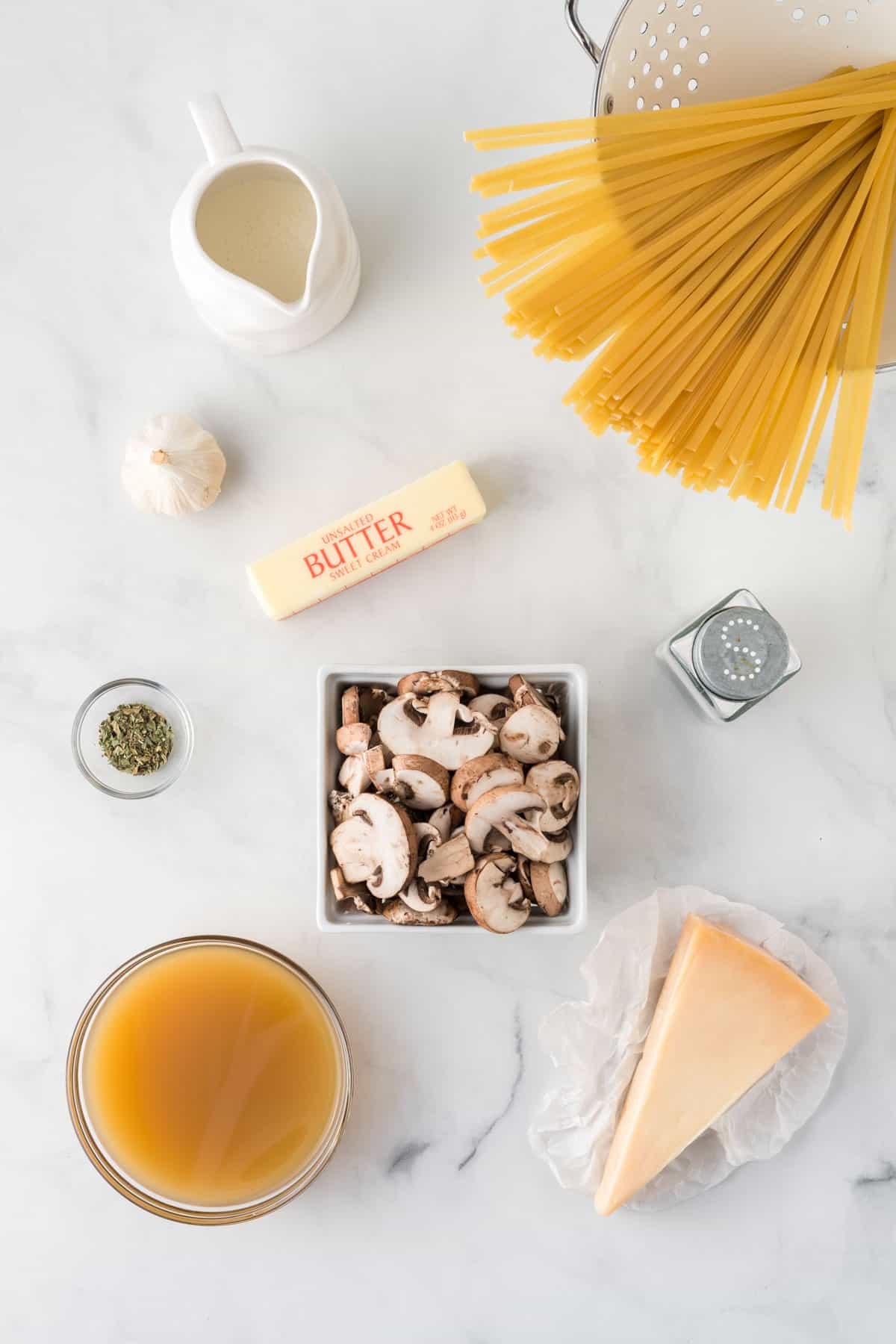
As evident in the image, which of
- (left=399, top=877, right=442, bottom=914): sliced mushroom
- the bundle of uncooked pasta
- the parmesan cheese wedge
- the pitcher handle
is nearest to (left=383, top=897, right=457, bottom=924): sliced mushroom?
(left=399, top=877, right=442, bottom=914): sliced mushroom

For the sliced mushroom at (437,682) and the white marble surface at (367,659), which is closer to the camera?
the sliced mushroom at (437,682)

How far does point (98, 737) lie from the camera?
1.00m

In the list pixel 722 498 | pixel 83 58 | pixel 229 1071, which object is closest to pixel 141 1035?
pixel 229 1071

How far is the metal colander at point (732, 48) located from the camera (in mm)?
712

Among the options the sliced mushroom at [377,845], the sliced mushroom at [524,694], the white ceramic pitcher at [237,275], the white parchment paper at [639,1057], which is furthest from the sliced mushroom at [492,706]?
the white ceramic pitcher at [237,275]

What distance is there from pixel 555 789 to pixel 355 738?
16 centimetres

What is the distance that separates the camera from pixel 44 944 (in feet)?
3.31

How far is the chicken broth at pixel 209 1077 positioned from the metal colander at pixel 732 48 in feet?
Answer: 2.31

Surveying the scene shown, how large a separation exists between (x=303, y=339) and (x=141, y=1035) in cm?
63

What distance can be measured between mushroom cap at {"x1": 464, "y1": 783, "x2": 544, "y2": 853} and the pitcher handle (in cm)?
56

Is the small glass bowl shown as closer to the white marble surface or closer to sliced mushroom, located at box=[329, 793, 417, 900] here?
the white marble surface

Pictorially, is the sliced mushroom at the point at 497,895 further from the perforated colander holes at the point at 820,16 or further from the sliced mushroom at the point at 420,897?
the perforated colander holes at the point at 820,16

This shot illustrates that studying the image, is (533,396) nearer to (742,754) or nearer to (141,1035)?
(742,754)

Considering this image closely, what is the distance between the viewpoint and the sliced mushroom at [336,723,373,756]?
0.87 m
